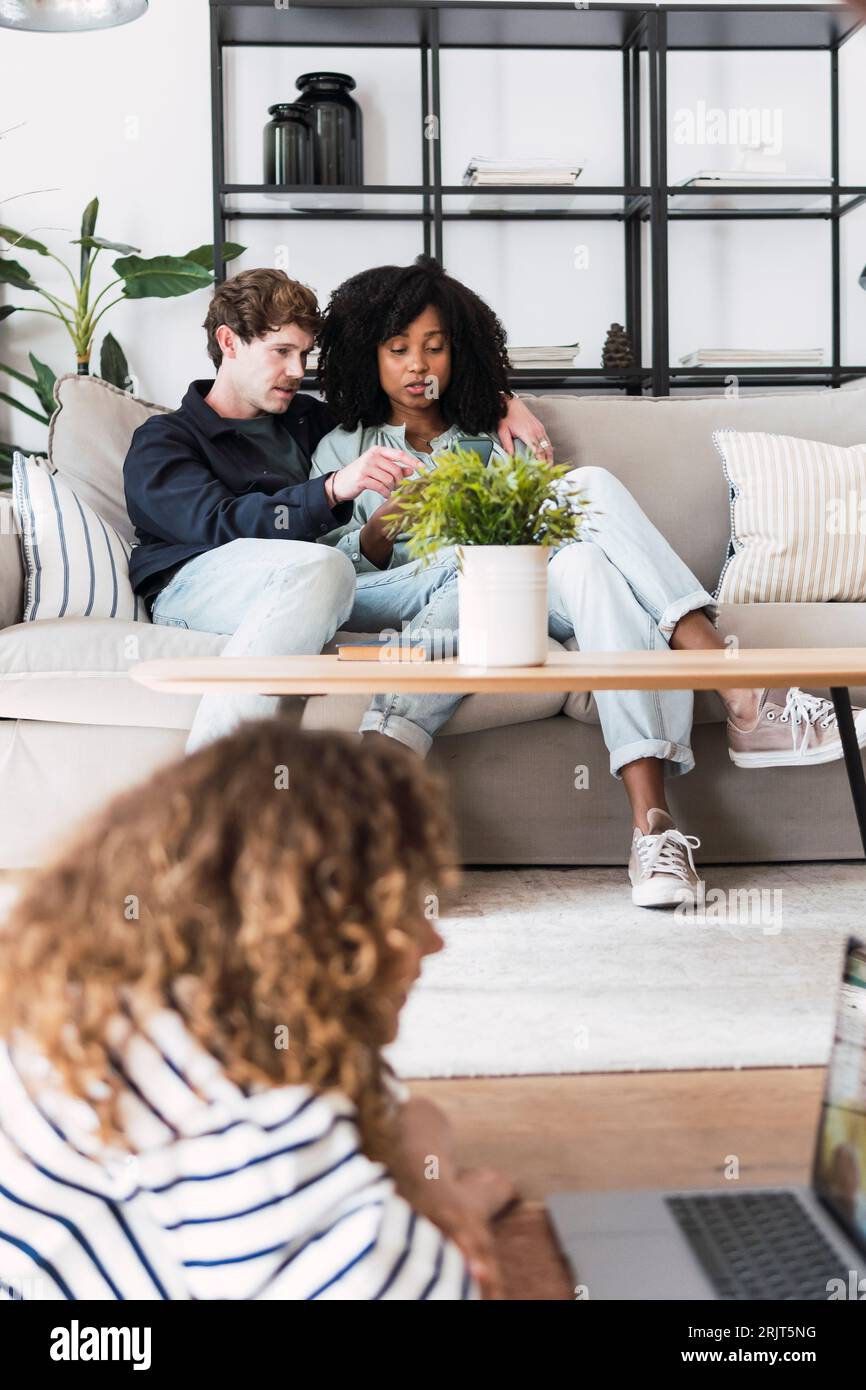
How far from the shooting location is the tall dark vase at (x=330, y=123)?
340 cm

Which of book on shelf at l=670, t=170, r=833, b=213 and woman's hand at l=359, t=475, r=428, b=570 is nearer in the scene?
woman's hand at l=359, t=475, r=428, b=570

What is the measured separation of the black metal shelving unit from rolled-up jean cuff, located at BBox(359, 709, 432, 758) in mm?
1563

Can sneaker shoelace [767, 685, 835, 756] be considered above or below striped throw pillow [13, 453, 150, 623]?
below

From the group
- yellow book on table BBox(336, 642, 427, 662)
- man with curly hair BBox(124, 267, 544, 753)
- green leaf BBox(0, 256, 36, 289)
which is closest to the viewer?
yellow book on table BBox(336, 642, 427, 662)

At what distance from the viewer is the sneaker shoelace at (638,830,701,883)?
6.39 ft

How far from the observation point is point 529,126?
3.65m

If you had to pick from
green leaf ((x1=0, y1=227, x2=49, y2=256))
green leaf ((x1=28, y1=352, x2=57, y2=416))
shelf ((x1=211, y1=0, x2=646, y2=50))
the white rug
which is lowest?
the white rug

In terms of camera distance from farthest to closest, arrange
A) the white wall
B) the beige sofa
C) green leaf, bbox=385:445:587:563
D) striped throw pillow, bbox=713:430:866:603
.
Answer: the white wall → striped throw pillow, bbox=713:430:866:603 → the beige sofa → green leaf, bbox=385:445:587:563

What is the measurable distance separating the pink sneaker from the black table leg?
234 mm

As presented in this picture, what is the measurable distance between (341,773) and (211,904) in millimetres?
79

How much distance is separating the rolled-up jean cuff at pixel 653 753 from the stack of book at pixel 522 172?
1.99 metres

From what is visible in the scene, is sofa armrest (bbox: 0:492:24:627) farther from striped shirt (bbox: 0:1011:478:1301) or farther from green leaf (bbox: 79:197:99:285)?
striped shirt (bbox: 0:1011:478:1301)

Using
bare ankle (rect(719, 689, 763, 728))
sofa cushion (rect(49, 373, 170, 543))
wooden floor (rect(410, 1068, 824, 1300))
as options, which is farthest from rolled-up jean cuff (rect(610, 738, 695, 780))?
wooden floor (rect(410, 1068, 824, 1300))

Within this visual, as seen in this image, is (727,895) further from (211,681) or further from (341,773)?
(341,773)
